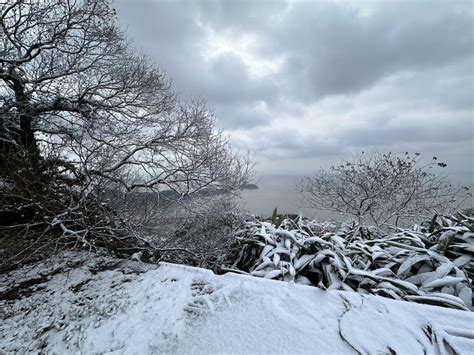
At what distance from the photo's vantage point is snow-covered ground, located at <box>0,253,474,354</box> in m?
1.23

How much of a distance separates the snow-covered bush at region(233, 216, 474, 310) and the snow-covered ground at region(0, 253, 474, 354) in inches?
11.2

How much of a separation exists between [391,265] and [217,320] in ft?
5.33

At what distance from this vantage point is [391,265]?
2.05 meters

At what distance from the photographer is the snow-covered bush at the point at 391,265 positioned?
1712 mm

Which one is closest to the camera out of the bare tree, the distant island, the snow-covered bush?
the snow-covered bush

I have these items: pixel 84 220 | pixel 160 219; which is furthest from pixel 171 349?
pixel 160 219

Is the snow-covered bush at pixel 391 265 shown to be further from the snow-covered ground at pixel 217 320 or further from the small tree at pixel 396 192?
the small tree at pixel 396 192

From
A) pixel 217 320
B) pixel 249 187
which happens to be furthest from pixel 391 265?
pixel 249 187

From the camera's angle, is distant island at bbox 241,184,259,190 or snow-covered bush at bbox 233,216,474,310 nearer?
snow-covered bush at bbox 233,216,474,310

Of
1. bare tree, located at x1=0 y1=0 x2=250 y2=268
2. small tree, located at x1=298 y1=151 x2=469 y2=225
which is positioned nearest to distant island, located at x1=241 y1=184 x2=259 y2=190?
bare tree, located at x1=0 y1=0 x2=250 y2=268

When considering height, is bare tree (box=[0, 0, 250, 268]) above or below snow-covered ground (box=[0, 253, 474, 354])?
above

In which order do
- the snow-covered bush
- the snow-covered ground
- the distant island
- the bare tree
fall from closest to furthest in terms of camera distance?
the snow-covered ground < the snow-covered bush < the bare tree < the distant island

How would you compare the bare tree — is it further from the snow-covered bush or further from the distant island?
the snow-covered bush

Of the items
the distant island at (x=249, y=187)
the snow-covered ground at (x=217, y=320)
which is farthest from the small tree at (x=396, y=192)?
the snow-covered ground at (x=217, y=320)
